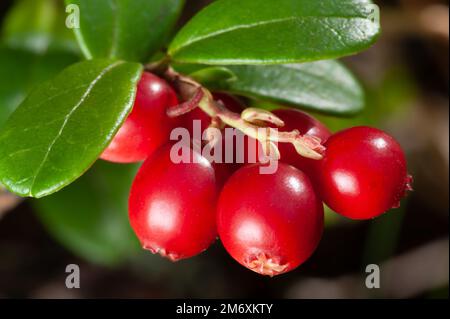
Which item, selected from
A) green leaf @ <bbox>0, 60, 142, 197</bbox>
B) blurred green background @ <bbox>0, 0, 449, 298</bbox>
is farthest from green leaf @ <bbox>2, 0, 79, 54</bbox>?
green leaf @ <bbox>0, 60, 142, 197</bbox>

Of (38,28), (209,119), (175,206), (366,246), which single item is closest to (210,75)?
(209,119)

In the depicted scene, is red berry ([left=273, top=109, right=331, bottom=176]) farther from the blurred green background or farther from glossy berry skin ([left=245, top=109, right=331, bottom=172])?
the blurred green background

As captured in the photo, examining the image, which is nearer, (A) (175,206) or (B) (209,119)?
(A) (175,206)

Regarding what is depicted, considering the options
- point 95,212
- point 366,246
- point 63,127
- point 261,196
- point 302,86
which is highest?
point 63,127

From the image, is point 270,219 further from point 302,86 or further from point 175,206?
point 302,86

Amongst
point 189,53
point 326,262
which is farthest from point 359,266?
point 189,53

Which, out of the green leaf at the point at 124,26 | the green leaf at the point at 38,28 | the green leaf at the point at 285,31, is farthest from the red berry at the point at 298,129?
the green leaf at the point at 38,28

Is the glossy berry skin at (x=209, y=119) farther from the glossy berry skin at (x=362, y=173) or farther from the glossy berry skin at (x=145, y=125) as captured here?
the glossy berry skin at (x=362, y=173)
